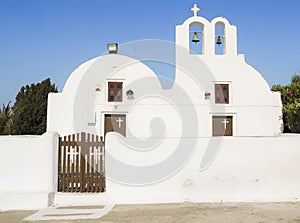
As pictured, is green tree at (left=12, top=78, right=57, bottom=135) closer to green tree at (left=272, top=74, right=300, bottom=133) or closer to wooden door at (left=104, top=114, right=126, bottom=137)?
wooden door at (left=104, top=114, right=126, bottom=137)

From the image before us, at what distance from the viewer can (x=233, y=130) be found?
14820 millimetres

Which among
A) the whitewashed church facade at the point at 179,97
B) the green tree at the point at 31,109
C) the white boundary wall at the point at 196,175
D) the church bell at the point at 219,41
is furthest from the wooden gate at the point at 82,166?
the green tree at the point at 31,109

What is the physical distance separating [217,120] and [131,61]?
15.5 feet

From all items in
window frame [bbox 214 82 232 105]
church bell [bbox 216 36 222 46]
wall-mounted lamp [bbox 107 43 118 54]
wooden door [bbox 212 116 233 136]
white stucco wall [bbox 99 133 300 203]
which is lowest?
white stucco wall [bbox 99 133 300 203]

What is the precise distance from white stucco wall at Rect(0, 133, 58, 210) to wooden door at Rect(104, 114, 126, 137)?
6109 mm

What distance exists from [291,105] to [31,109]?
1853 cm

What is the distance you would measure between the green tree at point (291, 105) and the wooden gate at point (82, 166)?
9.12 m

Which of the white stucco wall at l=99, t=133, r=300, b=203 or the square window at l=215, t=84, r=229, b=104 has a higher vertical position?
the square window at l=215, t=84, r=229, b=104

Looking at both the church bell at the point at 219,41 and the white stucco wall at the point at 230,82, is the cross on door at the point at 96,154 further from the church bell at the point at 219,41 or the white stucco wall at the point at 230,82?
the church bell at the point at 219,41

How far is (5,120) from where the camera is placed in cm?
2478

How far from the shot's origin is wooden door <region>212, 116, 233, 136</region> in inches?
588

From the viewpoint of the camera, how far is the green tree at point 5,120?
24.0 metres

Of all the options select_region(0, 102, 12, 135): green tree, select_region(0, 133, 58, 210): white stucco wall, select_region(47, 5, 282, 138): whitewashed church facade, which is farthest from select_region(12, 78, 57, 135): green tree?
select_region(0, 133, 58, 210): white stucco wall

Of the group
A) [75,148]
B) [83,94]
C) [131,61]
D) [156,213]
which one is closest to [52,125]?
[83,94]
